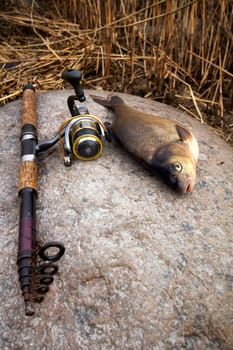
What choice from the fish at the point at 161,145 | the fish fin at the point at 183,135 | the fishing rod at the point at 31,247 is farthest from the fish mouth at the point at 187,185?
the fishing rod at the point at 31,247

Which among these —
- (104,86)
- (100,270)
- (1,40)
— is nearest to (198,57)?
(104,86)

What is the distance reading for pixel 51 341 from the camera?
1629 millimetres

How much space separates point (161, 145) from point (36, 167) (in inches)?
28.0

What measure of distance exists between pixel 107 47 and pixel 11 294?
2.69m

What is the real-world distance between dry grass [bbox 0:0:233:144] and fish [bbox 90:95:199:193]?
1.38 meters

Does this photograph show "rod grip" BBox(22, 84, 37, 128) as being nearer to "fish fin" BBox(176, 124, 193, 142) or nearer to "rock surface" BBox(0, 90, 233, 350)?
"rock surface" BBox(0, 90, 233, 350)

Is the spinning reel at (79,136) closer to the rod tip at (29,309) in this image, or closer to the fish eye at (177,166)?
the fish eye at (177,166)

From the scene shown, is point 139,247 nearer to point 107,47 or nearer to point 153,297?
point 153,297

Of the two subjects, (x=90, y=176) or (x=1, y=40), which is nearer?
(x=90, y=176)

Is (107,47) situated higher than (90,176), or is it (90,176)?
(107,47)

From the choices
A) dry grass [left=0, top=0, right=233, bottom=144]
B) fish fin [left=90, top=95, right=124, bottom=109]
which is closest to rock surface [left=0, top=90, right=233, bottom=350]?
fish fin [left=90, top=95, right=124, bottom=109]

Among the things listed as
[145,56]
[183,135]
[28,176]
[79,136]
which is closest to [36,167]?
[28,176]

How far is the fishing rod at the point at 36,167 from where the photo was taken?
5.33 ft

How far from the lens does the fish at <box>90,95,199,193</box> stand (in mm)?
2070
